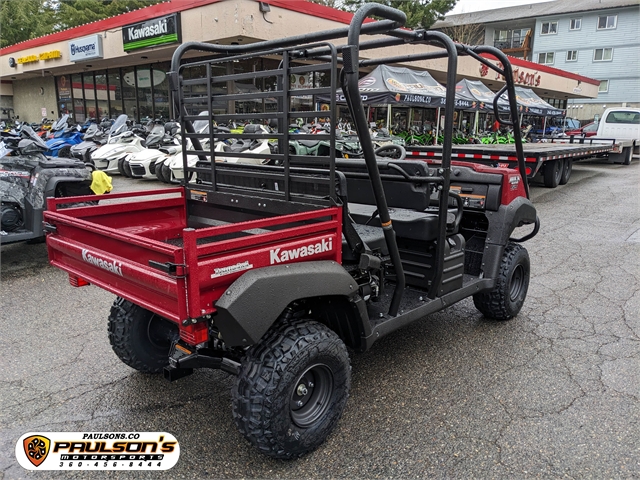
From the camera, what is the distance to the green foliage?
30.1 m

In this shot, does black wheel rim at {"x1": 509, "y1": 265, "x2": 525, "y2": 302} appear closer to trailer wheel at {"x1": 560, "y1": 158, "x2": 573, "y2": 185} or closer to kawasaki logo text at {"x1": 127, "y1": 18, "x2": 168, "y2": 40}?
trailer wheel at {"x1": 560, "y1": 158, "x2": 573, "y2": 185}

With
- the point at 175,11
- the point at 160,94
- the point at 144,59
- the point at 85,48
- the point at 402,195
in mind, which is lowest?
the point at 402,195

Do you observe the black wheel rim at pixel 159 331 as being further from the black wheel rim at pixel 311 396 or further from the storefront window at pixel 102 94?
the storefront window at pixel 102 94

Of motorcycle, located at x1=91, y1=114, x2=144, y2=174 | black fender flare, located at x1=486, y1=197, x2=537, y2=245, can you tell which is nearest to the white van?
motorcycle, located at x1=91, y1=114, x2=144, y2=174

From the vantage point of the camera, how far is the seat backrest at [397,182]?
3.19m

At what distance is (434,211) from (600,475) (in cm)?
184

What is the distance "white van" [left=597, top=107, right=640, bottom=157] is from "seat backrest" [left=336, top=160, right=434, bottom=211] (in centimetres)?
1753

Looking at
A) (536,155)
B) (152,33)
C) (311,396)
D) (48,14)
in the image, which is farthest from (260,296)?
(48,14)

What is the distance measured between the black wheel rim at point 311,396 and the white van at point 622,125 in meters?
18.7

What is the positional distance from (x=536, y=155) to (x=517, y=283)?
6.49 m

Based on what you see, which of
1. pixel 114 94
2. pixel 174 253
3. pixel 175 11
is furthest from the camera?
pixel 114 94

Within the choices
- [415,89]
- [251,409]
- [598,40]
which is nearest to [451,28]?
[598,40]

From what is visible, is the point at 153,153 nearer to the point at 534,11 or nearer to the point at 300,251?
the point at 300,251

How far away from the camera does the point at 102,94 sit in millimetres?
21859
